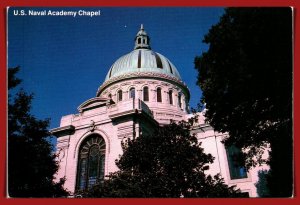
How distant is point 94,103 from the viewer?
29.6m

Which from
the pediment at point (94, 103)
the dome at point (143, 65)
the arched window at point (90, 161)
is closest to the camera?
the arched window at point (90, 161)

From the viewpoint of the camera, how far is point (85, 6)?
11.1 m

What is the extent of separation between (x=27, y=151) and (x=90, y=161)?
10849 millimetres

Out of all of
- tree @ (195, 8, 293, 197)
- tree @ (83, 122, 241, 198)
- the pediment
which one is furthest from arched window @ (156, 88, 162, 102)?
tree @ (195, 8, 293, 197)

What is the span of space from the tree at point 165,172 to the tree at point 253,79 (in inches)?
84.4

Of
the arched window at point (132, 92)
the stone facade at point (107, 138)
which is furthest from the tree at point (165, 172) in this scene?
the arched window at point (132, 92)

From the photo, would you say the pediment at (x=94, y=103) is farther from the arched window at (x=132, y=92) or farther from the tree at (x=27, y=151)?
the tree at (x=27, y=151)

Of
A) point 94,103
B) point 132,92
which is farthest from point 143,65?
point 94,103

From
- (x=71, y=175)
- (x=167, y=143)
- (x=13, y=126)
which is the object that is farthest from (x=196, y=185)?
(x=71, y=175)

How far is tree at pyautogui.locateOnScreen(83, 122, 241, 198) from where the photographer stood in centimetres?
1529

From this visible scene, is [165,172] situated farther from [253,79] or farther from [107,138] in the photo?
[107,138]

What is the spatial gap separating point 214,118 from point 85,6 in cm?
832

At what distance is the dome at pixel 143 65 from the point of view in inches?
1539

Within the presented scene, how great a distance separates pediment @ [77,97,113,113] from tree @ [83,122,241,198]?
34.5 feet
